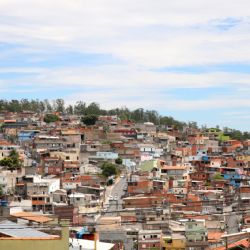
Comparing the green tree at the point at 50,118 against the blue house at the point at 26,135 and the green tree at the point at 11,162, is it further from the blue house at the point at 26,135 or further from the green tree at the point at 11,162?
the green tree at the point at 11,162

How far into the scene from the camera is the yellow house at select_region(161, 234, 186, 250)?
61.2 ft

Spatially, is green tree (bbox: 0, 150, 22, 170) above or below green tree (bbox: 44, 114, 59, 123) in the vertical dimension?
below

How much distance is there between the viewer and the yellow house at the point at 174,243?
18.7 meters

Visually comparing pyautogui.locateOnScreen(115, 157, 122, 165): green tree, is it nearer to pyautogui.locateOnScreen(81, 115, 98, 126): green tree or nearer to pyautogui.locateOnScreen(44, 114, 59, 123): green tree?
pyautogui.locateOnScreen(81, 115, 98, 126): green tree

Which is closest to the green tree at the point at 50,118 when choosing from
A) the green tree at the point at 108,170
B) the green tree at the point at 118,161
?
the green tree at the point at 118,161

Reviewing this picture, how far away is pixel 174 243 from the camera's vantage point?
62.2 feet

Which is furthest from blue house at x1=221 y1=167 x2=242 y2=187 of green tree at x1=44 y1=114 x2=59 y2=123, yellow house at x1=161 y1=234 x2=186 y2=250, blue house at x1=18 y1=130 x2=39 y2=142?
green tree at x1=44 y1=114 x2=59 y2=123

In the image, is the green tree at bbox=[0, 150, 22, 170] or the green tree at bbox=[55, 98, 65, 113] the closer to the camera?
the green tree at bbox=[0, 150, 22, 170]

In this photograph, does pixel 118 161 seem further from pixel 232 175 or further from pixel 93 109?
pixel 93 109

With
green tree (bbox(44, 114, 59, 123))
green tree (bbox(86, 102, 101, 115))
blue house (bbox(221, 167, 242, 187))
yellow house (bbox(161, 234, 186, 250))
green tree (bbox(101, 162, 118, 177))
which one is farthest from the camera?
green tree (bbox(86, 102, 101, 115))

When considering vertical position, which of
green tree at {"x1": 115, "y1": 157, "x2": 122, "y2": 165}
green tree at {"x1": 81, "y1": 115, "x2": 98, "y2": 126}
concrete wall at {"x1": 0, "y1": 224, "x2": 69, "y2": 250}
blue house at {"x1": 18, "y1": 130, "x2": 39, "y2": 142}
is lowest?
green tree at {"x1": 115, "y1": 157, "x2": 122, "y2": 165}

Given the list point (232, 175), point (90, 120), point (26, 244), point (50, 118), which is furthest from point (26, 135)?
point (26, 244)

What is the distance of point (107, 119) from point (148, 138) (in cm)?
697

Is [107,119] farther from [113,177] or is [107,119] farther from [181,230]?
[181,230]
